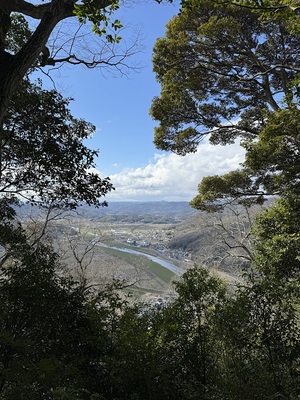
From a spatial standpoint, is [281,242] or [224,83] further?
[224,83]

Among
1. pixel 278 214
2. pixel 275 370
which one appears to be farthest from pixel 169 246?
pixel 275 370

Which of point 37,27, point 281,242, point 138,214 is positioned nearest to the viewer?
point 37,27

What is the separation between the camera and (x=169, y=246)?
34.9 metres

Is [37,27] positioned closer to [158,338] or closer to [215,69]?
[158,338]

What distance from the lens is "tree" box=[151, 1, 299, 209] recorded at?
18.4 feet

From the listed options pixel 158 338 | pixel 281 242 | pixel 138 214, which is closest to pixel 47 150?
pixel 158 338

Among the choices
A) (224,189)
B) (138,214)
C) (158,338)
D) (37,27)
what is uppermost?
(37,27)

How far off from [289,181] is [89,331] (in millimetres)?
4492

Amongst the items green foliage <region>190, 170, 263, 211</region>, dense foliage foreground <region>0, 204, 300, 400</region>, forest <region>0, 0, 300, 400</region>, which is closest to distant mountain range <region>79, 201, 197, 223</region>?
green foliage <region>190, 170, 263, 211</region>

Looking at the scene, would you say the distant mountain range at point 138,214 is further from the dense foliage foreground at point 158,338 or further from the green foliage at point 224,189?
the dense foliage foreground at point 158,338

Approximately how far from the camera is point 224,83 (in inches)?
263

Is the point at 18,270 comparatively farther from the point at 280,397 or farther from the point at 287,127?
the point at 287,127

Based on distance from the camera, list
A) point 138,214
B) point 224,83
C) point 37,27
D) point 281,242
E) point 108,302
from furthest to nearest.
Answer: point 138,214, point 224,83, point 281,242, point 108,302, point 37,27

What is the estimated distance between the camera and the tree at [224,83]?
5613mm
